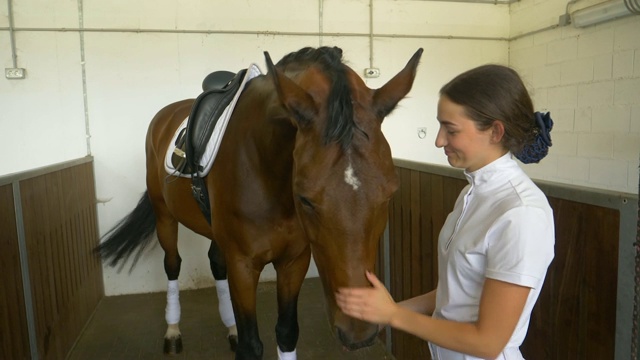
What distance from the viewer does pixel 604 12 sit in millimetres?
3168

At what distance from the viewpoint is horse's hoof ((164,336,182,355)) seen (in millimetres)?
2479

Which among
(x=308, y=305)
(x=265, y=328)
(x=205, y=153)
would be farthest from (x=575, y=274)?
(x=308, y=305)

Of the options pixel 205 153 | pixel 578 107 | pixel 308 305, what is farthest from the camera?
pixel 578 107

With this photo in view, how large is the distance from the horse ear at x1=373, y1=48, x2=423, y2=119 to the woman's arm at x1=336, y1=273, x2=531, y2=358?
425 mm

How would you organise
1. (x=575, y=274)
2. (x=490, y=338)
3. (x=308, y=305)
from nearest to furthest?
(x=490, y=338), (x=575, y=274), (x=308, y=305)

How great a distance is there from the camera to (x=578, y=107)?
11.9ft

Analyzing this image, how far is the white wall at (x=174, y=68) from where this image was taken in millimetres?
3234

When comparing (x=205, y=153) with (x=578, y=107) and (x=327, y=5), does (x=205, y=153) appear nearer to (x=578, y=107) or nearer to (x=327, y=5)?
(x=327, y=5)

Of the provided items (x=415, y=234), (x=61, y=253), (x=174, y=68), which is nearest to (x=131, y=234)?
(x=61, y=253)

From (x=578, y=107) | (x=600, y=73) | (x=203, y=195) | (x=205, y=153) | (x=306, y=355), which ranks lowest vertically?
(x=306, y=355)

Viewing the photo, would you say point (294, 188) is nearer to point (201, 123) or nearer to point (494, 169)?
point (494, 169)

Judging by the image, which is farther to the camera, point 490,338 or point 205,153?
point 205,153

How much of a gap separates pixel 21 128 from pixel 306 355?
2.76 metres

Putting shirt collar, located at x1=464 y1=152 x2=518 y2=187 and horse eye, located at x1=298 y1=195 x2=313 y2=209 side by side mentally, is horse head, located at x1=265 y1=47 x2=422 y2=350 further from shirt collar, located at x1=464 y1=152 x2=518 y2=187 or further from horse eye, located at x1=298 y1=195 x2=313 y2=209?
shirt collar, located at x1=464 y1=152 x2=518 y2=187
